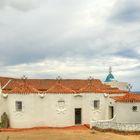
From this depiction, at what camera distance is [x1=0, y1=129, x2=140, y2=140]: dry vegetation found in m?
34.4

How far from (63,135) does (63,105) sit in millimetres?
7719

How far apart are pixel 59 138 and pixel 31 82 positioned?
14.7 metres

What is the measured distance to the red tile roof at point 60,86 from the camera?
142ft

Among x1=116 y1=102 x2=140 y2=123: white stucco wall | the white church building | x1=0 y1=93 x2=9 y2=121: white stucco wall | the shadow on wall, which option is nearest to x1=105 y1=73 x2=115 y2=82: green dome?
the white church building

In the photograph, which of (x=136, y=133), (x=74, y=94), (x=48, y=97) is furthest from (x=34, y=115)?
(x=136, y=133)

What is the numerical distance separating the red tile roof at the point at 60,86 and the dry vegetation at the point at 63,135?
691 cm

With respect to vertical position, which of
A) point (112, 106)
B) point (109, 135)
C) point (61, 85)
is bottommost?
point (109, 135)

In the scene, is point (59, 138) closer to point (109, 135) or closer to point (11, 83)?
point (109, 135)

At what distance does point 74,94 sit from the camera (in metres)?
43.4

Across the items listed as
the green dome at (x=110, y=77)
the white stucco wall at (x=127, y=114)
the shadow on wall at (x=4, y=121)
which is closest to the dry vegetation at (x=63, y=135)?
the white stucco wall at (x=127, y=114)

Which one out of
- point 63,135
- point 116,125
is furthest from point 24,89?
point 116,125

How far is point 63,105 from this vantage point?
141 feet

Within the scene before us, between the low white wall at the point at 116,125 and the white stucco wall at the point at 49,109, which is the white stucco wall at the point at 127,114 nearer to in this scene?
the white stucco wall at the point at 49,109

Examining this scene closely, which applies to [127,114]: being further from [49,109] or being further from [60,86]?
[49,109]
